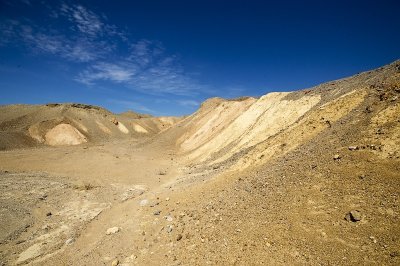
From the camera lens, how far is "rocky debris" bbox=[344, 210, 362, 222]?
701 centimetres

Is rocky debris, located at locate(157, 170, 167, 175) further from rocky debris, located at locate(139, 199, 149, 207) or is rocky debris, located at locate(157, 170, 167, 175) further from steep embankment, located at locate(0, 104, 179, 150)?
steep embankment, located at locate(0, 104, 179, 150)

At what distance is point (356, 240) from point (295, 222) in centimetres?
162

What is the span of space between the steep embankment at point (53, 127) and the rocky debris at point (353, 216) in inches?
1487

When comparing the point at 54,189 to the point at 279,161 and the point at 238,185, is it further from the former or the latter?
the point at 279,161

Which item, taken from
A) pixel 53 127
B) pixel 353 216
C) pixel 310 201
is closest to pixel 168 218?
pixel 310 201

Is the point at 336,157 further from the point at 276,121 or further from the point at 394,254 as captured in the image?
the point at 276,121

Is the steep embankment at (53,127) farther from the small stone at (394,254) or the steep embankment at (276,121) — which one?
the small stone at (394,254)

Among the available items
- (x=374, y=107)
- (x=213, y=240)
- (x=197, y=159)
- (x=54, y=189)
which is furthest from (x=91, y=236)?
(x=197, y=159)

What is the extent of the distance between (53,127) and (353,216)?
47027 mm

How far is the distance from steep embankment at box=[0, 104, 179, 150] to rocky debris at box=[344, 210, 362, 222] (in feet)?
124

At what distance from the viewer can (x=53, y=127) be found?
1788 inches

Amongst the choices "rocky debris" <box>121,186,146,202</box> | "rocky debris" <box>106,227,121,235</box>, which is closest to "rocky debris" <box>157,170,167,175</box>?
"rocky debris" <box>121,186,146,202</box>

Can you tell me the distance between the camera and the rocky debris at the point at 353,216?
7008 millimetres

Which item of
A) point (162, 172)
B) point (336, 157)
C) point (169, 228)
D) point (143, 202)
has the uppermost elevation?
point (336, 157)
